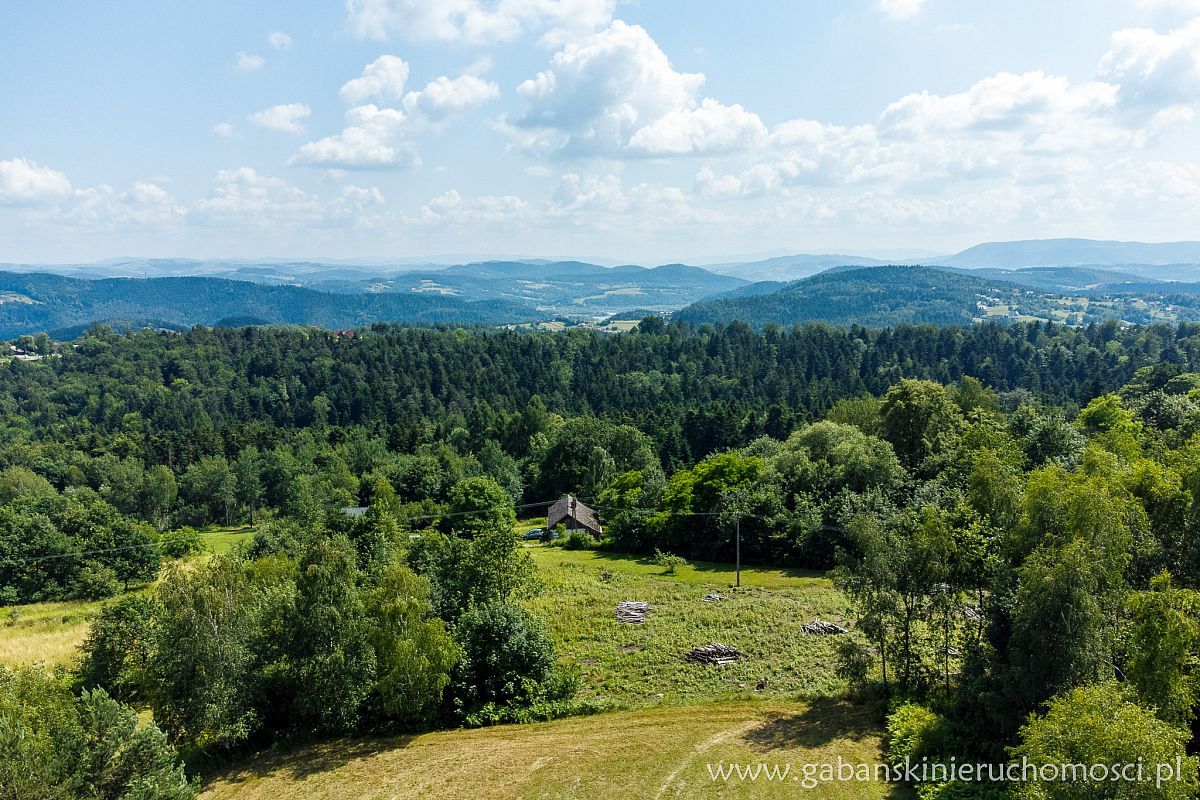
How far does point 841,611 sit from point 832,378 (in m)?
87.0

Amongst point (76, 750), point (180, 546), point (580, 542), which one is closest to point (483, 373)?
point (180, 546)

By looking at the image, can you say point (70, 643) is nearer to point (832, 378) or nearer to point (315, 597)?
point (315, 597)

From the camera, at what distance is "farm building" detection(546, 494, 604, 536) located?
51438 mm

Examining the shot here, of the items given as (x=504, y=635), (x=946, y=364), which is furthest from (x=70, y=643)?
(x=946, y=364)

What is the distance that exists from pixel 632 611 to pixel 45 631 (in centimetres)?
3024

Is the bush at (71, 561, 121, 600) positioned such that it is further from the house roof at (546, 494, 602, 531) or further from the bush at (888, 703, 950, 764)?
the bush at (888, 703, 950, 764)

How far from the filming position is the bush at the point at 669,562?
128ft

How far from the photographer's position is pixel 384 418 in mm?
102000

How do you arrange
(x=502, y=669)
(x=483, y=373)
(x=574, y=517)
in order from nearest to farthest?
1. (x=502, y=669)
2. (x=574, y=517)
3. (x=483, y=373)

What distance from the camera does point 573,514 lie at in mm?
51938

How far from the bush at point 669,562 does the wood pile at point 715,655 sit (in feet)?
41.7

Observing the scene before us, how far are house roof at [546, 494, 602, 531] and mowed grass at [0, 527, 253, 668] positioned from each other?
1131 inches

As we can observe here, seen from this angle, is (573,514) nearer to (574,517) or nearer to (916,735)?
(574,517)

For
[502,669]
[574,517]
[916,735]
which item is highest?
[916,735]
